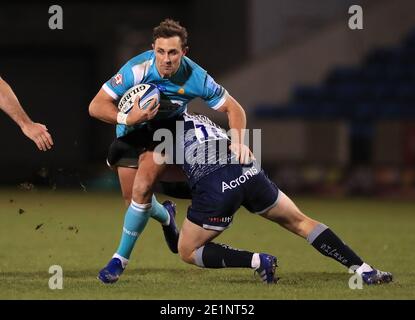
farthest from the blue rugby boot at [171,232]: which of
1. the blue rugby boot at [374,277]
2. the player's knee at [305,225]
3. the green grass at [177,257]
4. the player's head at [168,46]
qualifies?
the blue rugby boot at [374,277]

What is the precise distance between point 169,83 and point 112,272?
1.18m

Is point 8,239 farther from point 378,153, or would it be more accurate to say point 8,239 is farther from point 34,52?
point 34,52

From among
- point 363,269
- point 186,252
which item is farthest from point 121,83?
point 363,269

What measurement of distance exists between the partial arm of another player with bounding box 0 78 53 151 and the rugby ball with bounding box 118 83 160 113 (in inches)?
18.7

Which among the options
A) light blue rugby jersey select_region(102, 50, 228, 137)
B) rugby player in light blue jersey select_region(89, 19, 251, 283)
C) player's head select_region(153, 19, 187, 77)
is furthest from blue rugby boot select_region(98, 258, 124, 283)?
player's head select_region(153, 19, 187, 77)

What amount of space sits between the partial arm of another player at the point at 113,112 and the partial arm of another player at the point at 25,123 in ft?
1.08

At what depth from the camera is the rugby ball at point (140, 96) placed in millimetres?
6014

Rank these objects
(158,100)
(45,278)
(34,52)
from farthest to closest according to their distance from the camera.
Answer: (34,52) < (45,278) < (158,100)

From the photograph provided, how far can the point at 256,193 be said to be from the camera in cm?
621

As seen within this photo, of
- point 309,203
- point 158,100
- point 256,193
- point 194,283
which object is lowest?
point 309,203
